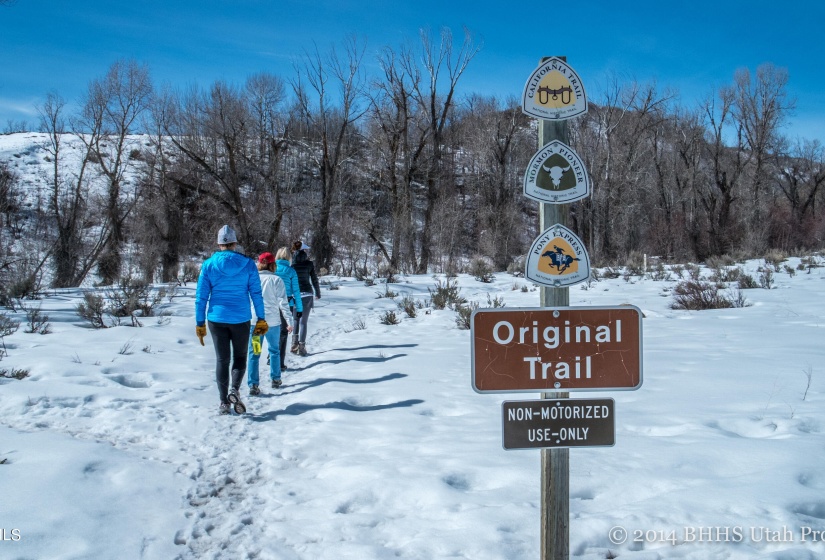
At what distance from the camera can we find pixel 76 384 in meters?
6.10

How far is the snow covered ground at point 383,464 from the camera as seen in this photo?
3037 millimetres

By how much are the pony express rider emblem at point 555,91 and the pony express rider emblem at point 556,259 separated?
→ 47 cm

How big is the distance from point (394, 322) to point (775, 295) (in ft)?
30.1

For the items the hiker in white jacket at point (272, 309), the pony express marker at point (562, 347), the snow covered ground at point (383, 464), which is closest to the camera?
the pony express marker at point (562, 347)

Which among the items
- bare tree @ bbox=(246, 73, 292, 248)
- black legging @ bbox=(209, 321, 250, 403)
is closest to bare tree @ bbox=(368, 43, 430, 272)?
bare tree @ bbox=(246, 73, 292, 248)

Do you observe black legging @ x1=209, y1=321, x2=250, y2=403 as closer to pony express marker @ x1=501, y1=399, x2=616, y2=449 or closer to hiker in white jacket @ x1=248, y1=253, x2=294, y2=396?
hiker in white jacket @ x1=248, y1=253, x2=294, y2=396

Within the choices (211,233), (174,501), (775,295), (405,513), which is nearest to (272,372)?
(174,501)

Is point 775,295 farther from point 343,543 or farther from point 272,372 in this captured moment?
point 343,543

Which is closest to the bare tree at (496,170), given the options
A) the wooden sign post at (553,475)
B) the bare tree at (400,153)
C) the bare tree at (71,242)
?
the bare tree at (400,153)

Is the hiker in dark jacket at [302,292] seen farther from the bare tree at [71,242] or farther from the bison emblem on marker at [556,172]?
the bare tree at [71,242]

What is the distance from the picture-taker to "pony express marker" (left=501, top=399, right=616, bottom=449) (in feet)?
6.93

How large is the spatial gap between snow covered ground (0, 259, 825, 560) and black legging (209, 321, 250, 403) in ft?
1.25

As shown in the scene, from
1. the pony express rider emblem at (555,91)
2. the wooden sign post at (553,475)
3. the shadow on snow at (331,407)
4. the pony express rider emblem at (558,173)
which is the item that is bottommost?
the shadow on snow at (331,407)

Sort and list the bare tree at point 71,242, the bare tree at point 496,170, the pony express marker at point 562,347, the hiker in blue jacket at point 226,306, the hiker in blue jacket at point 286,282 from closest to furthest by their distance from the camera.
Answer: the pony express marker at point 562,347 → the hiker in blue jacket at point 226,306 → the hiker in blue jacket at point 286,282 → the bare tree at point 71,242 → the bare tree at point 496,170
